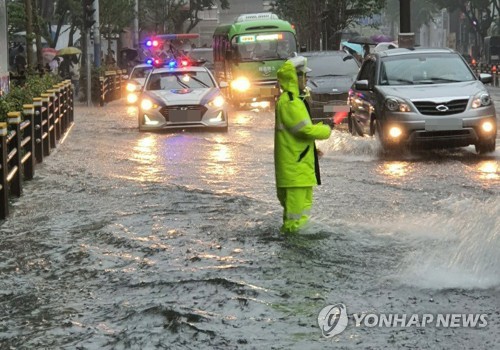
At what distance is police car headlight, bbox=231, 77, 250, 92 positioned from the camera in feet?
120

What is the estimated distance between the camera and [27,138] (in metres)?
15.2

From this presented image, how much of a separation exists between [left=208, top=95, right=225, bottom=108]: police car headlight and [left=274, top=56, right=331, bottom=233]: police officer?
45.3ft

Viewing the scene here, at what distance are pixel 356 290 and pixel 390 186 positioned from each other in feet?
19.8

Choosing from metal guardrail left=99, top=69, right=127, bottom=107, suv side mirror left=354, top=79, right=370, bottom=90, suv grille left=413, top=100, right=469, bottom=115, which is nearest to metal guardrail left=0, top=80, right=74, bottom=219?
suv side mirror left=354, top=79, right=370, bottom=90

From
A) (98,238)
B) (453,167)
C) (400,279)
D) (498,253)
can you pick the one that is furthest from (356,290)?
(453,167)

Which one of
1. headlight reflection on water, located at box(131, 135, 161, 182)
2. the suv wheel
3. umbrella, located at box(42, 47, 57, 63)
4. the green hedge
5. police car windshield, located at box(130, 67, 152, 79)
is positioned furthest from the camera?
umbrella, located at box(42, 47, 57, 63)

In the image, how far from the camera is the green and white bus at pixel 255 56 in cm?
3662

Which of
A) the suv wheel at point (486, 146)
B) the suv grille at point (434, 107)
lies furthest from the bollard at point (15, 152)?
the suv wheel at point (486, 146)

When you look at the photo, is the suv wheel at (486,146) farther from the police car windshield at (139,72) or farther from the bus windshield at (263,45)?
the police car windshield at (139,72)

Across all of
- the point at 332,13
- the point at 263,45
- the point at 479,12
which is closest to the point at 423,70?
the point at 263,45

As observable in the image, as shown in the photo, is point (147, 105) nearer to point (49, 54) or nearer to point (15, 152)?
point (15, 152)

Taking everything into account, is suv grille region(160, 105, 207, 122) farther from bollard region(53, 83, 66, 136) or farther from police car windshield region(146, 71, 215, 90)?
bollard region(53, 83, 66, 136)

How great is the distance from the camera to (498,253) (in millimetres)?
8461

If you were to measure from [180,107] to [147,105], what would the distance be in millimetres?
783
